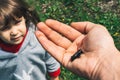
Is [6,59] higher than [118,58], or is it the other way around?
[118,58]

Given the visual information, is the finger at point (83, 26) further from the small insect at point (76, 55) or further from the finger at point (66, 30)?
the small insect at point (76, 55)

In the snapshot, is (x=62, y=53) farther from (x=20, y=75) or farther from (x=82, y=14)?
(x=82, y=14)

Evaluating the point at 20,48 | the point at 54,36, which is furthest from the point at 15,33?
the point at 54,36

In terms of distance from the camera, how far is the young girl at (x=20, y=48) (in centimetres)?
527

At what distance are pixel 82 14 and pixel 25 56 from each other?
7.25 ft

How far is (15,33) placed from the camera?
5.25 meters

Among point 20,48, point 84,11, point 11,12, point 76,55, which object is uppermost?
point 11,12

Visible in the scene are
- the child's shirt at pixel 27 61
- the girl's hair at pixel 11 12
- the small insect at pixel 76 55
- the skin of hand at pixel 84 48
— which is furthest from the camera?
the child's shirt at pixel 27 61

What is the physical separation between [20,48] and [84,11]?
233 centimetres

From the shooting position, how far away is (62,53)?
4.78 m

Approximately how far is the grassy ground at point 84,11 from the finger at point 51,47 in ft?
8.07

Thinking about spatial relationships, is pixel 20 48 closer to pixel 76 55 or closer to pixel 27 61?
pixel 27 61

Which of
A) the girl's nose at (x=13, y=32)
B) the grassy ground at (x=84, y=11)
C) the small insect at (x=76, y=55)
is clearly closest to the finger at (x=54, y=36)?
the small insect at (x=76, y=55)

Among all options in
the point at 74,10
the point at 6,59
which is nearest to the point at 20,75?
the point at 6,59
